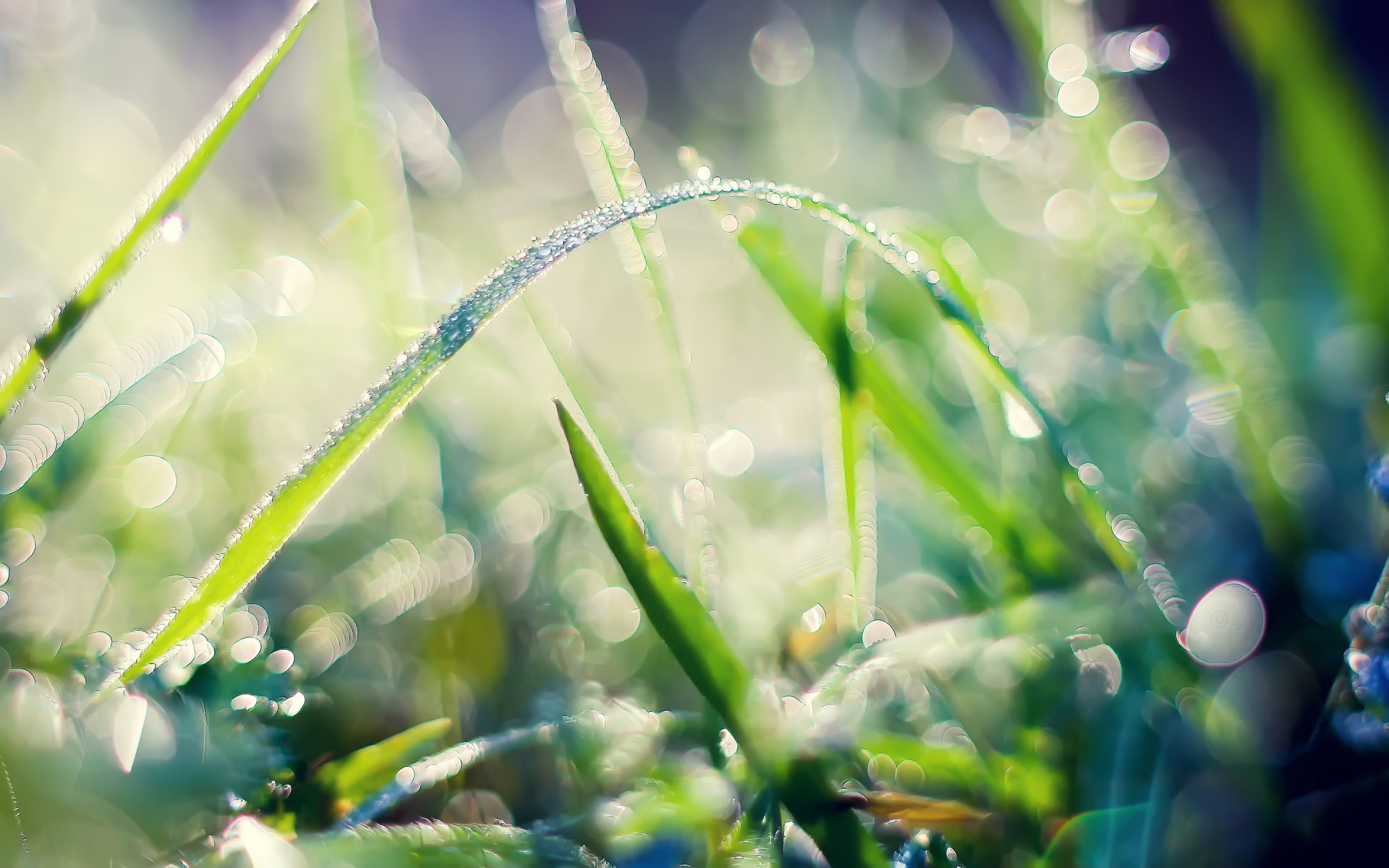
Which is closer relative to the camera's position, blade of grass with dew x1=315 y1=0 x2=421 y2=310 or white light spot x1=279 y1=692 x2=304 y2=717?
white light spot x1=279 y1=692 x2=304 y2=717

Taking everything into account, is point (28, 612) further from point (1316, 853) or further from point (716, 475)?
point (1316, 853)

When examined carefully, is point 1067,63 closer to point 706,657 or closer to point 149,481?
point 706,657

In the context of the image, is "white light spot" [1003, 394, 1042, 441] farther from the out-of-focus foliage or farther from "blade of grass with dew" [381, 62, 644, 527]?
"blade of grass with dew" [381, 62, 644, 527]

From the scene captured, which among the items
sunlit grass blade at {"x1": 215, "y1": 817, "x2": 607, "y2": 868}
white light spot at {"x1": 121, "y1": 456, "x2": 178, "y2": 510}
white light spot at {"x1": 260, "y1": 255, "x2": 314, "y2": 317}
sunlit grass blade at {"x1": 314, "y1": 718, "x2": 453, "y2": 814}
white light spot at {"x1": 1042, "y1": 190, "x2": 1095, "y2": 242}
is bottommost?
sunlit grass blade at {"x1": 215, "y1": 817, "x2": 607, "y2": 868}

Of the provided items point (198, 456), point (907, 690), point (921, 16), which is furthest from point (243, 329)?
point (921, 16)

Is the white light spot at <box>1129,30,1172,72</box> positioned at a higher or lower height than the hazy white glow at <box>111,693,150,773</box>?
higher

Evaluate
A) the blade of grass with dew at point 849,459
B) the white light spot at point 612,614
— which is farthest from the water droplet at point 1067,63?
the white light spot at point 612,614

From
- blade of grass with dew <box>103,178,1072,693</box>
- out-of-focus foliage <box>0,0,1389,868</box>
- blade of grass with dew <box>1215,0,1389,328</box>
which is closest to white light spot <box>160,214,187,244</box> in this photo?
out-of-focus foliage <box>0,0,1389,868</box>

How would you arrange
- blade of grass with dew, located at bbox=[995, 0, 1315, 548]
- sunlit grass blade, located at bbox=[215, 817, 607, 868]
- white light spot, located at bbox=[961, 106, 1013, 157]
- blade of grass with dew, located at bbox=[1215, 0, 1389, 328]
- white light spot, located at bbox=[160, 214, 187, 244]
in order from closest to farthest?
sunlit grass blade, located at bbox=[215, 817, 607, 868], white light spot, located at bbox=[160, 214, 187, 244], blade of grass with dew, located at bbox=[995, 0, 1315, 548], blade of grass with dew, located at bbox=[1215, 0, 1389, 328], white light spot, located at bbox=[961, 106, 1013, 157]
